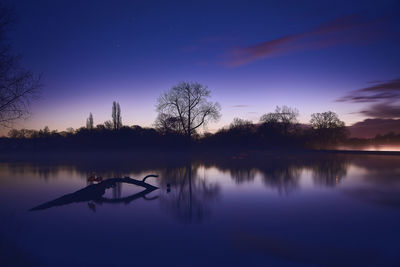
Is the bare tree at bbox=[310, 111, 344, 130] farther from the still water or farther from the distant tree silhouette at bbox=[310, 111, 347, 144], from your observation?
the still water

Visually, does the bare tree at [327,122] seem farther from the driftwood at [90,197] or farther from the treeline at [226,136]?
the driftwood at [90,197]

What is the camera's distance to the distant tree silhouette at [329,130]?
181ft

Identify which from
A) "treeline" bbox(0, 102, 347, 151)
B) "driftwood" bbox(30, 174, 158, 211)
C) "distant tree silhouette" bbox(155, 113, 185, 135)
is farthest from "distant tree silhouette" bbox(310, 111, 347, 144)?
"driftwood" bbox(30, 174, 158, 211)

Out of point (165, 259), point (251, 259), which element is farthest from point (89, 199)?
point (251, 259)

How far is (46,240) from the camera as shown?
5.57m

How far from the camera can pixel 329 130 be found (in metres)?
55.6

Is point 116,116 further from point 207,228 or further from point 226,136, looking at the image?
point 207,228

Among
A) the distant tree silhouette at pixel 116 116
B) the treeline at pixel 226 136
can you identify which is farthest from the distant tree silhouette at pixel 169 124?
the distant tree silhouette at pixel 116 116

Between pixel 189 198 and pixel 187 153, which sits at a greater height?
pixel 187 153

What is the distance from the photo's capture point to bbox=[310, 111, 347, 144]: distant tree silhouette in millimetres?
55219

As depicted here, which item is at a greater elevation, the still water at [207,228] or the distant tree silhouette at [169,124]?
the distant tree silhouette at [169,124]

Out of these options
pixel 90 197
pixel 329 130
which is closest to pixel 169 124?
pixel 90 197

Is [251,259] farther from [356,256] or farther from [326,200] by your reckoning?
[326,200]

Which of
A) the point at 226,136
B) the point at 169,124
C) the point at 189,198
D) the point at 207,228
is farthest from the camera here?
the point at 226,136
